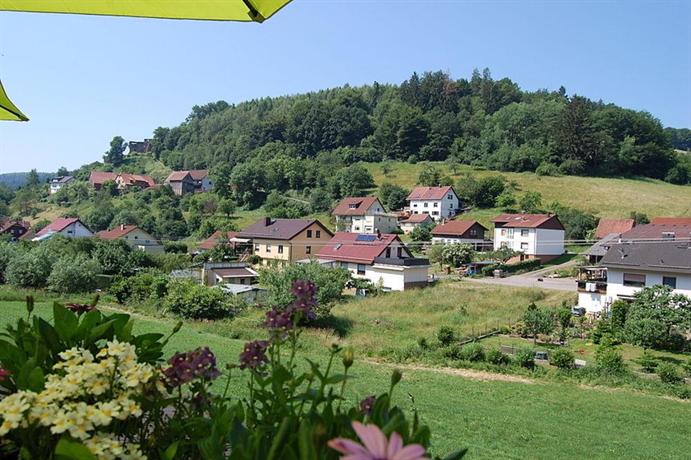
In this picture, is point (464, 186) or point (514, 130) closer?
point (464, 186)

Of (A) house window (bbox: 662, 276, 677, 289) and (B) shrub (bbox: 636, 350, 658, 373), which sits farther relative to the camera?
(A) house window (bbox: 662, 276, 677, 289)

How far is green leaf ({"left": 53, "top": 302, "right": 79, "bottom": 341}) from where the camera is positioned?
5.26 ft

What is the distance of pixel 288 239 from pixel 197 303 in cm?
1580

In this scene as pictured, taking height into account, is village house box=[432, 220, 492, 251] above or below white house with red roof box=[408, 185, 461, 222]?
below

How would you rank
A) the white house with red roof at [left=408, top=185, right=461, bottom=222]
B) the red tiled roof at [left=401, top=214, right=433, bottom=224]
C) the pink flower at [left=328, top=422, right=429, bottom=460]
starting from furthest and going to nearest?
the white house with red roof at [left=408, top=185, right=461, bottom=222] < the red tiled roof at [left=401, top=214, right=433, bottom=224] < the pink flower at [left=328, top=422, right=429, bottom=460]

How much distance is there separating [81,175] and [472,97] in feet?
230

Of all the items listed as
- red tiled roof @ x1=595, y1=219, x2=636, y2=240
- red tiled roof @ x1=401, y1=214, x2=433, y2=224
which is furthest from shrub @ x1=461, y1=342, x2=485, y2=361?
red tiled roof @ x1=401, y1=214, x2=433, y2=224

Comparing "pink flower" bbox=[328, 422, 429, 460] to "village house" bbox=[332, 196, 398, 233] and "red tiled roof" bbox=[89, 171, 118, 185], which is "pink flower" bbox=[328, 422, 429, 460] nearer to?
"village house" bbox=[332, 196, 398, 233]

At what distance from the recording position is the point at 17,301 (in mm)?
15367

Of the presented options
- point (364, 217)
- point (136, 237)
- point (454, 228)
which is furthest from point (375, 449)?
point (364, 217)

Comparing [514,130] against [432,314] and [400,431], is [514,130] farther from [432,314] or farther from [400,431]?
[400,431]

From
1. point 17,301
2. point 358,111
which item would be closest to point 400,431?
point 17,301

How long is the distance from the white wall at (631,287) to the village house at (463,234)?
55.7ft

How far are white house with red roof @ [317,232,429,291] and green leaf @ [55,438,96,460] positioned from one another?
26.1 m
